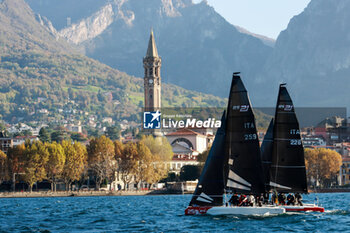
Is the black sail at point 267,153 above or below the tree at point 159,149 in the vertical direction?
below

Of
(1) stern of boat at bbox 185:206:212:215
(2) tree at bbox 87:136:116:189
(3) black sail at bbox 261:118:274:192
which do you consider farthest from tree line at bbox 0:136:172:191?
(1) stern of boat at bbox 185:206:212:215

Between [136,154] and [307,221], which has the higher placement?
[136,154]

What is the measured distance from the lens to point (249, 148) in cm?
5972

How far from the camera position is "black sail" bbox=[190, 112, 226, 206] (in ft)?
199

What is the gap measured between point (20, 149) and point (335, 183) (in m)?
80.8

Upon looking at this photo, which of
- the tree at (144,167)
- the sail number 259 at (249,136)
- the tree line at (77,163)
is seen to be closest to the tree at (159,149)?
the tree line at (77,163)

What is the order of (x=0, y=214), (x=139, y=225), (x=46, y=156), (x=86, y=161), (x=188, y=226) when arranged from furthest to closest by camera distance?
(x=86, y=161)
(x=46, y=156)
(x=0, y=214)
(x=139, y=225)
(x=188, y=226)

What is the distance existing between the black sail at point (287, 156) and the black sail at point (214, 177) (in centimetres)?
434

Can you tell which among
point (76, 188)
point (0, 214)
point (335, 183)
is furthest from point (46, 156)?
point (335, 183)

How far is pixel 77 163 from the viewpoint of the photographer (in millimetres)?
148125

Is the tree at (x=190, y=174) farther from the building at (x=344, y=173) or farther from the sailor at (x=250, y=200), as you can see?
the sailor at (x=250, y=200)

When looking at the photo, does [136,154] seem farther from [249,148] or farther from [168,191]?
[249,148]

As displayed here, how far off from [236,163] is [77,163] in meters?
91.1

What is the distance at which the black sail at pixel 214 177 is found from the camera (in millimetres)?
60656
